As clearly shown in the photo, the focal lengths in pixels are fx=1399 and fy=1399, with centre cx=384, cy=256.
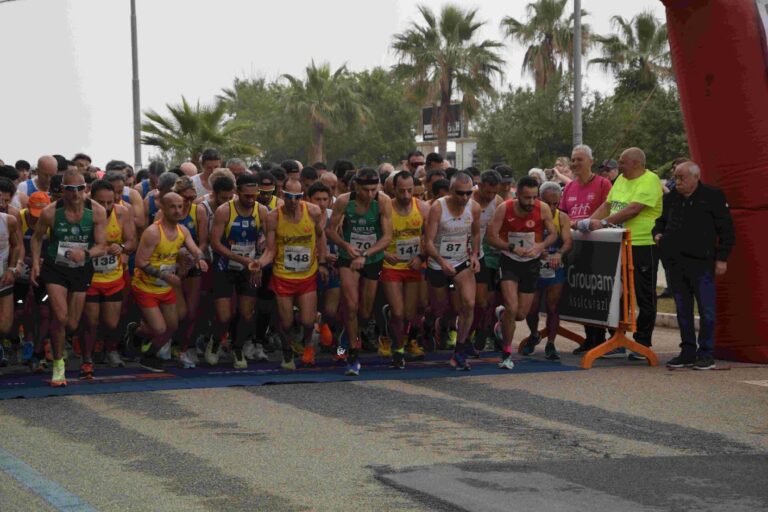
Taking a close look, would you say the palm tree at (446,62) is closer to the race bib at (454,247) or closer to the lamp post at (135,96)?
the lamp post at (135,96)

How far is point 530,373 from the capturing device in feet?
42.2

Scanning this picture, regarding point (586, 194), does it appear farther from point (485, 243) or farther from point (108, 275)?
point (108, 275)

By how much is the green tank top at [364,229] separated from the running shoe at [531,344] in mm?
2121

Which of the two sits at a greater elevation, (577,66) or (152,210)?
(577,66)

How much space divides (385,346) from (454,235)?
185 centimetres

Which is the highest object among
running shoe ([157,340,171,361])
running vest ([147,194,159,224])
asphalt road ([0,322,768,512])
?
running vest ([147,194,159,224])

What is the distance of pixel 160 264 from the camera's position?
1306 cm

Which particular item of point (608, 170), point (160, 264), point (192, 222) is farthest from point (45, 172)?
point (608, 170)

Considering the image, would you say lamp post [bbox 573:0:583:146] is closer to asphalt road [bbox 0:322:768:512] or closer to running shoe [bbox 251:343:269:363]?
running shoe [bbox 251:343:269:363]

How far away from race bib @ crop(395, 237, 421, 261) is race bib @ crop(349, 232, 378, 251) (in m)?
0.35

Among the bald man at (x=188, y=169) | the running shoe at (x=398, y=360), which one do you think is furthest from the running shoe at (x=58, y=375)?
the bald man at (x=188, y=169)

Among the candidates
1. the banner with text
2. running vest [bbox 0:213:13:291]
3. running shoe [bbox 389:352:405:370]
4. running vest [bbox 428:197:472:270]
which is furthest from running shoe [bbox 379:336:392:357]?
running vest [bbox 0:213:13:291]

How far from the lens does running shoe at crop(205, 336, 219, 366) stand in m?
13.8

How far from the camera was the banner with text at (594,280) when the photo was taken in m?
13.6
